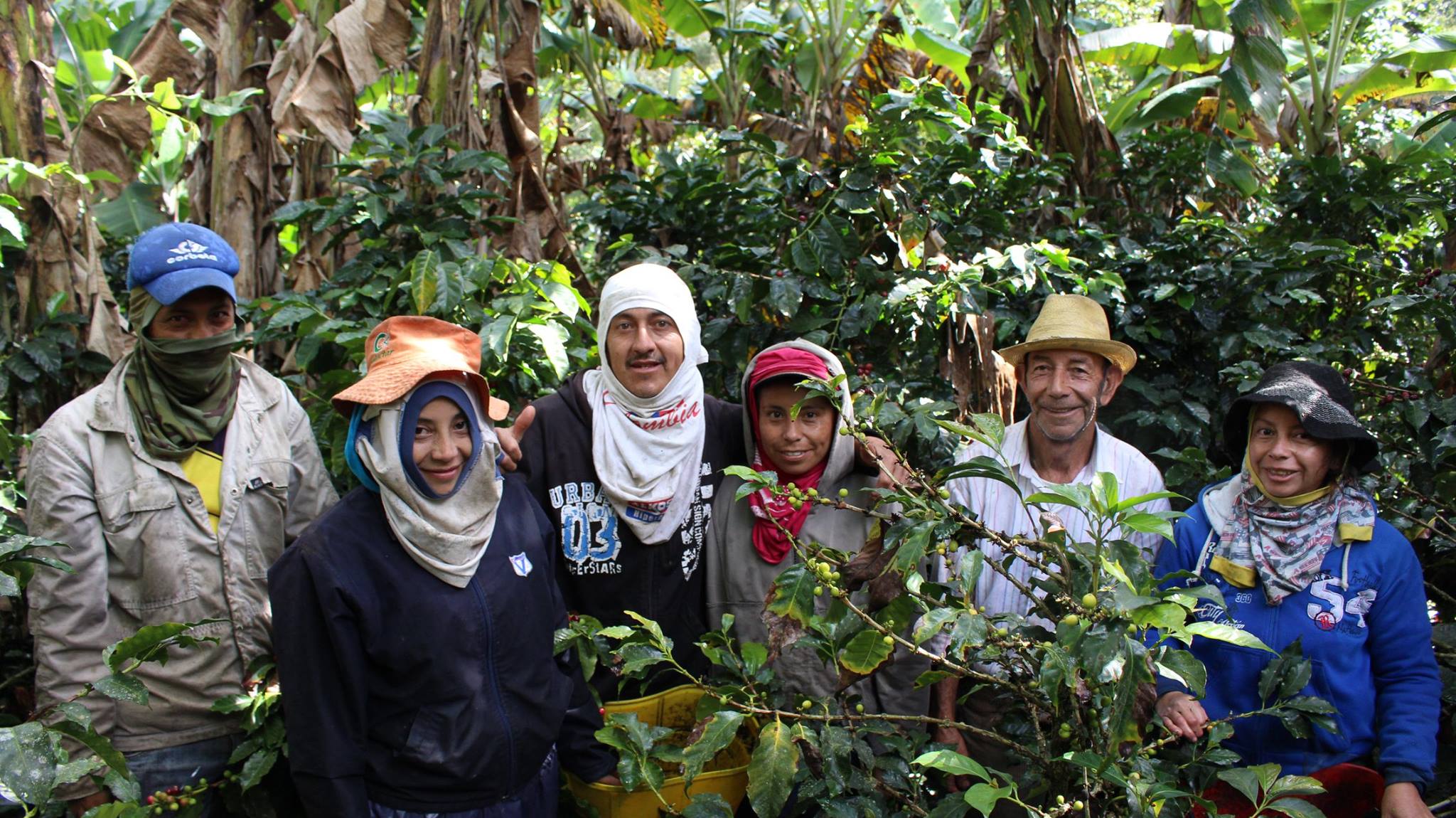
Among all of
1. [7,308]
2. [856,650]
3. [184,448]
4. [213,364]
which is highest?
[7,308]

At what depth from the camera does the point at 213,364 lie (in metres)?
2.60

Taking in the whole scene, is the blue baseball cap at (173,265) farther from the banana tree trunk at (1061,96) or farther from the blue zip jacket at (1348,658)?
the banana tree trunk at (1061,96)

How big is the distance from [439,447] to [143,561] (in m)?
0.83

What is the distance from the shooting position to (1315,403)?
8.00ft

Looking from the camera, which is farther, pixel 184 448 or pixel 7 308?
pixel 7 308

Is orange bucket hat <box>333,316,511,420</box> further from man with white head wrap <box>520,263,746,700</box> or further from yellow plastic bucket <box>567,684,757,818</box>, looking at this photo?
yellow plastic bucket <box>567,684,757,818</box>

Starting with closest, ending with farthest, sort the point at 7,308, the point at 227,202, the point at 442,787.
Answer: the point at 442,787, the point at 7,308, the point at 227,202

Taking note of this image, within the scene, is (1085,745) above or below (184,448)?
below

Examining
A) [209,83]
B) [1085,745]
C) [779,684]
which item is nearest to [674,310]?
[779,684]

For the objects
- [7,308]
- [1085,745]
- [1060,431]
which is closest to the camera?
[1085,745]

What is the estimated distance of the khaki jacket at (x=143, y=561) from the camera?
93.6 inches

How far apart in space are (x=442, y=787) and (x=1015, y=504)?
1567 mm

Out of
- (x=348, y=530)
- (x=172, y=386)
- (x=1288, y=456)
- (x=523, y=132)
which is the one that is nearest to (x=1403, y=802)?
(x=1288, y=456)

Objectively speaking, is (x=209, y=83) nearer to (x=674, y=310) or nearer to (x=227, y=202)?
(x=227, y=202)
